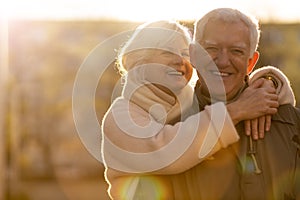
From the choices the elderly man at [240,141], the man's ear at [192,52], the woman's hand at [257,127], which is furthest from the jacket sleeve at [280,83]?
the man's ear at [192,52]

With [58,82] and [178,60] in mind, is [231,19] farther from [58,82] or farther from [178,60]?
[58,82]

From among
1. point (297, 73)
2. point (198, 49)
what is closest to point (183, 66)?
point (198, 49)

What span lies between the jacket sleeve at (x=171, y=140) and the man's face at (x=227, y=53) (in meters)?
0.10

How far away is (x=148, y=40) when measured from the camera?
3457 mm

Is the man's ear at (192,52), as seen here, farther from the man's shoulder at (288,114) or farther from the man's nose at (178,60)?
the man's shoulder at (288,114)

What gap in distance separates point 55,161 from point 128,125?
717 inches

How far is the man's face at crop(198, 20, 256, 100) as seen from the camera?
10.8 ft

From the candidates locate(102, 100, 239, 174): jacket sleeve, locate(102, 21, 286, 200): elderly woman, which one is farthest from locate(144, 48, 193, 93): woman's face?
locate(102, 100, 239, 174): jacket sleeve

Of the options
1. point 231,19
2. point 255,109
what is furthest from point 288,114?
point 231,19

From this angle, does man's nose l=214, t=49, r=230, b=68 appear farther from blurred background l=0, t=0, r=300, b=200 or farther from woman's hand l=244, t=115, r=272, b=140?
blurred background l=0, t=0, r=300, b=200

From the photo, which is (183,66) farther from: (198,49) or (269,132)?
(269,132)

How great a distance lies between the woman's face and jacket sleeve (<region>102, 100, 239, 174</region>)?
136mm

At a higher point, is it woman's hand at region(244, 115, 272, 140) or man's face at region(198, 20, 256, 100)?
man's face at region(198, 20, 256, 100)

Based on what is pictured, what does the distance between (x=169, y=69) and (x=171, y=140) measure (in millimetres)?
270
